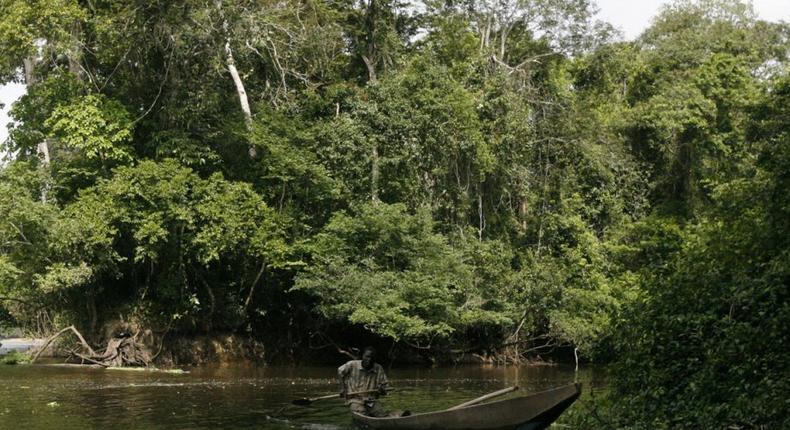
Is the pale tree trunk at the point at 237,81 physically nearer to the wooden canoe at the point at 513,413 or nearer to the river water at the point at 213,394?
the river water at the point at 213,394

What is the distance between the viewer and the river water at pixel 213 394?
16.2 metres

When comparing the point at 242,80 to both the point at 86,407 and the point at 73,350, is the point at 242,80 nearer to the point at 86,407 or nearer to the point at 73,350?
the point at 73,350

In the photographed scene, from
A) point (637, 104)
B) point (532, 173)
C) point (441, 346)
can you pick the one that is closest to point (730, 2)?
point (637, 104)

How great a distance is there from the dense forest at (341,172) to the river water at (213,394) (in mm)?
2237

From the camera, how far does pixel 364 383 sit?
15.9 m

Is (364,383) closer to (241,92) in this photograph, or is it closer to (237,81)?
(241,92)

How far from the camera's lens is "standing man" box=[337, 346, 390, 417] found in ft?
51.3

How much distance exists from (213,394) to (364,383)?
6.15 metres

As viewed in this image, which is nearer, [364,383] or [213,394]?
[364,383]

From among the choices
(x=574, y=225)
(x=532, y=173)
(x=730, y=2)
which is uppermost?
(x=730, y=2)

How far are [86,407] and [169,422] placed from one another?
2721 millimetres

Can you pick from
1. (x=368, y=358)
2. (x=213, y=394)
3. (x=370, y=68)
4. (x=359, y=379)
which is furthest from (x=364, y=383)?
(x=370, y=68)

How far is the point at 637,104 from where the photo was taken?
38531mm

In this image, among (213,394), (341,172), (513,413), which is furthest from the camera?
(341,172)
